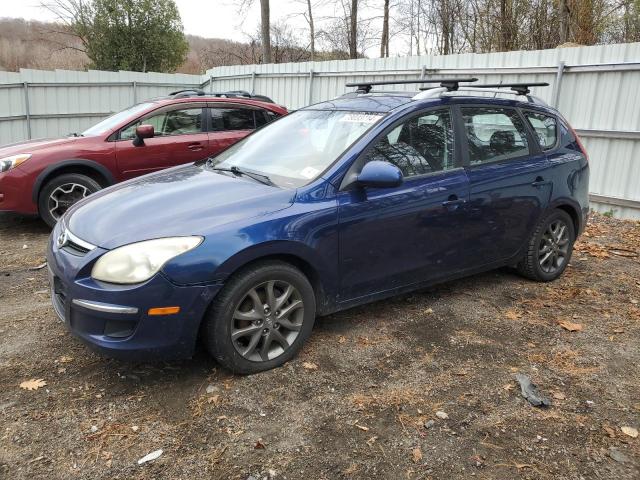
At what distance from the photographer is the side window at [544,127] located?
4.72 metres

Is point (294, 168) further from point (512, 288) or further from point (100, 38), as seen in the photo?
point (100, 38)

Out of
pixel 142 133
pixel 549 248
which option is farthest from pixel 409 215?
pixel 142 133

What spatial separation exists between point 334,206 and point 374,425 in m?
1.34

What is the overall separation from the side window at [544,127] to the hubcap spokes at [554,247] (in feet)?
2.38

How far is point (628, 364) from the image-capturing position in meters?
3.62

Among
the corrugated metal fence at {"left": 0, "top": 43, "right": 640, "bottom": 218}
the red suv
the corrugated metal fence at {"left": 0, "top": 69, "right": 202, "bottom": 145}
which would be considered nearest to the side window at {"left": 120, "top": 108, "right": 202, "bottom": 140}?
the red suv

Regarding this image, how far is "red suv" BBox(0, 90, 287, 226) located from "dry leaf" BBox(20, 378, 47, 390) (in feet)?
12.2

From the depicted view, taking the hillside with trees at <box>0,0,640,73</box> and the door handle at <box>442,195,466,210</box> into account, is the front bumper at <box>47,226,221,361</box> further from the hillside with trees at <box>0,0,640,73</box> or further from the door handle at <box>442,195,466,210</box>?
the hillside with trees at <box>0,0,640,73</box>

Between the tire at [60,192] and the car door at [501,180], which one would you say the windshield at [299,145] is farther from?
the tire at [60,192]

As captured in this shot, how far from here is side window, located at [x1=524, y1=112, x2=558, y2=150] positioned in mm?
4723

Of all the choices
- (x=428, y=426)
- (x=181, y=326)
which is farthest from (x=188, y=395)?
(x=428, y=426)

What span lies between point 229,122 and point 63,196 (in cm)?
250

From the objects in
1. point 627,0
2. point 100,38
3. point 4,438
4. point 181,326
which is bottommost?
point 4,438

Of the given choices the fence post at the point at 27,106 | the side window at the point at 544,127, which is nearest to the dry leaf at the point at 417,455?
the side window at the point at 544,127
